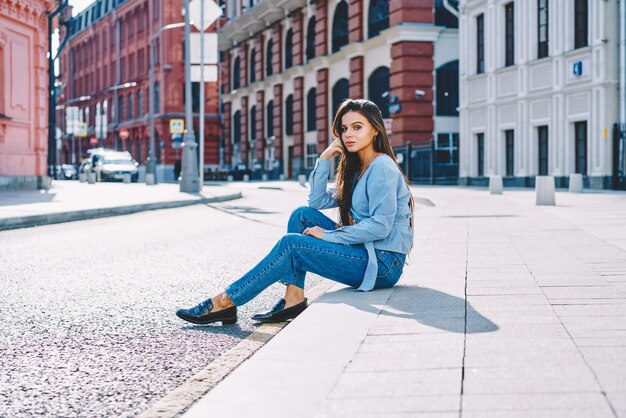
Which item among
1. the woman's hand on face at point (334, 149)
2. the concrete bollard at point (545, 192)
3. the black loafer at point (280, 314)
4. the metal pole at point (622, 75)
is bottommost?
the black loafer at point (280, 314)

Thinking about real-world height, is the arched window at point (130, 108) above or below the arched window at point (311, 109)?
above

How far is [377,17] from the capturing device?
128 ft

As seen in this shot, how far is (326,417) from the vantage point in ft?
10.2

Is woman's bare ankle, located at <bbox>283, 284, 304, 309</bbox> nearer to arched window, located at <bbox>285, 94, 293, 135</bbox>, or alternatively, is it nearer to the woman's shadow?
the woman's shadow

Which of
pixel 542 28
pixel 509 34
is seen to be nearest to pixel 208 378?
pixel 542 28

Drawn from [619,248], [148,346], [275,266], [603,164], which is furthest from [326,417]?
[603,164]

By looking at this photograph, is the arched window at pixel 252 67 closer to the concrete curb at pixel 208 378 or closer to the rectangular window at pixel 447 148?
the rectangular window at pixel 447 148

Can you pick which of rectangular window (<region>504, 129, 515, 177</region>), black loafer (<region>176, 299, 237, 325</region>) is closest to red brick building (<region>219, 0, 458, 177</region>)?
rectangular window (<region>504, 129, 515, 177</region>)

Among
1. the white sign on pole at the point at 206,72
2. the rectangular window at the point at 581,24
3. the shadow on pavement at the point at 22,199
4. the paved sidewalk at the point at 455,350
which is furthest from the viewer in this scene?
the white sign on pole at the point at 206,72

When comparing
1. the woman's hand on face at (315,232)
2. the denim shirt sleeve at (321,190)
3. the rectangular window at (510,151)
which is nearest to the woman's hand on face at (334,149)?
the denim shirt sleeve at (321,190)

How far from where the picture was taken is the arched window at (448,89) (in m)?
36.7

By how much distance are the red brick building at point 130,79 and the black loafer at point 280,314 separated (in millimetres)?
57462

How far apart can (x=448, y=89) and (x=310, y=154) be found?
11604mm

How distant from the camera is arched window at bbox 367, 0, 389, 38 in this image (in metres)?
38.3
